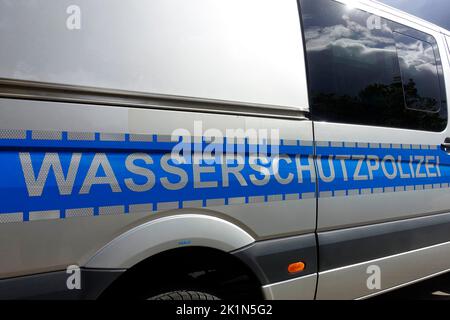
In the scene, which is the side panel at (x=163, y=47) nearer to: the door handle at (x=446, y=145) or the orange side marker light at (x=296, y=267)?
the orange side marker light at (x=296, y=267)

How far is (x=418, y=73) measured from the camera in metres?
2.71

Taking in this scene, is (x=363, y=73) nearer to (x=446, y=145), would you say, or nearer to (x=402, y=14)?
(x=402, y=14)

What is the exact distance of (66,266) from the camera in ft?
4.56

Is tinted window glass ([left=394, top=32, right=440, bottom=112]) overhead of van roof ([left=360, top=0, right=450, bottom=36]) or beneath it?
beneath

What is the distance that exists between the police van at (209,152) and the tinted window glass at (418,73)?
0.11 ft

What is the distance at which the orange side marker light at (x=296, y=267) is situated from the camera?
195 cm

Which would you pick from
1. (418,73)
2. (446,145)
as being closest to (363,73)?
(418,73)

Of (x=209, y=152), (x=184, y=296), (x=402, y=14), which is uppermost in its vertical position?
(x=402, y=14)

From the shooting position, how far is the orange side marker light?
195 centimetres

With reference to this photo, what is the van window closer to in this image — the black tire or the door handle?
the door handle

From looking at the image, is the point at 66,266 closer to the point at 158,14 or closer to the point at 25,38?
the point at 25,38

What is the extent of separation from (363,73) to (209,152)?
1.23m

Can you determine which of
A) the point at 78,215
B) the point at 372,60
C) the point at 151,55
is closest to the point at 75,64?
the point at 151,55

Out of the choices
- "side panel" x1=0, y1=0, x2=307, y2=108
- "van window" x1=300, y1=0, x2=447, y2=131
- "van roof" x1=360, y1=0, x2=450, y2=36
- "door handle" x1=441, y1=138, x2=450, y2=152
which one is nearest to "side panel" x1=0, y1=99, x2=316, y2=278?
"side panel" x1=0, y1=0, x2=307, y2=108
